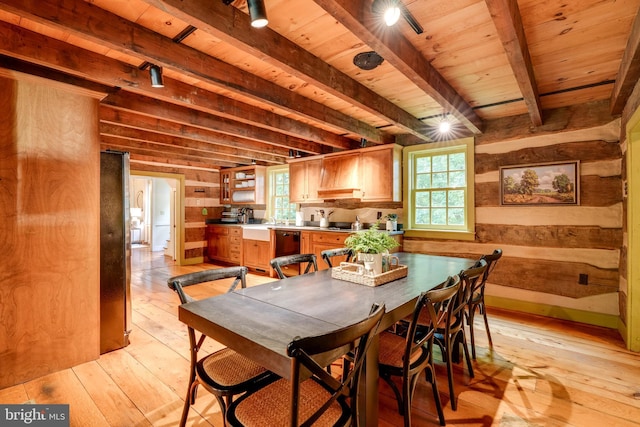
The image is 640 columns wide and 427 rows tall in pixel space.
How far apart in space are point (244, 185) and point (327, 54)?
Answer: 505 centimetres

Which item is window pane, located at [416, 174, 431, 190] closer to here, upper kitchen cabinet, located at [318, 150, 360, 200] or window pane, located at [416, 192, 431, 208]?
window pane, located at [416, 192, 431, 208]

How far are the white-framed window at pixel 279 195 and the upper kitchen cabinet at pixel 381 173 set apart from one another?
7.15 feet

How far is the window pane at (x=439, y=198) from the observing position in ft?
14.4

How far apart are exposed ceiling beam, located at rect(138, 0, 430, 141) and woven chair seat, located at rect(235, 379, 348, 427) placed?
1.81m

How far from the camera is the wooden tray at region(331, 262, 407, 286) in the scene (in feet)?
6.51

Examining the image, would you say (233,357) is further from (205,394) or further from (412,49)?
(412,49)

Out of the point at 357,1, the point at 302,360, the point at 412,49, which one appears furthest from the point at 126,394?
the point at 412,49

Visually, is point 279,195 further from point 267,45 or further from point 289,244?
point 267,45

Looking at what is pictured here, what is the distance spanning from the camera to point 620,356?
103 inches

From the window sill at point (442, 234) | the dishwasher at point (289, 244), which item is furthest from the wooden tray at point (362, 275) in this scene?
the dishwasher at point (289, 244)

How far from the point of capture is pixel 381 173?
460cm

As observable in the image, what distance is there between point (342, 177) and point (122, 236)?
3324 millimetres

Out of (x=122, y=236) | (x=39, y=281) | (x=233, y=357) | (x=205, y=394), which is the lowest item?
(x=205, y=394)

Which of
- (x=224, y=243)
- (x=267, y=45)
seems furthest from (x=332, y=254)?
(x=224, y=243)
